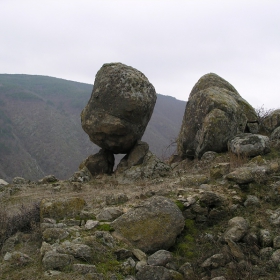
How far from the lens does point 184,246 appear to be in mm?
6129

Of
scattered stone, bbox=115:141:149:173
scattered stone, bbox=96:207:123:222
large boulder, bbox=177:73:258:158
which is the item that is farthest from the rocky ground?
scattered stone, bbox=115:141:149:173

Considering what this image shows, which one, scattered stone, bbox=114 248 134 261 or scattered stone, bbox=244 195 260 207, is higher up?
scattered stone, bbox=244 195 260 207

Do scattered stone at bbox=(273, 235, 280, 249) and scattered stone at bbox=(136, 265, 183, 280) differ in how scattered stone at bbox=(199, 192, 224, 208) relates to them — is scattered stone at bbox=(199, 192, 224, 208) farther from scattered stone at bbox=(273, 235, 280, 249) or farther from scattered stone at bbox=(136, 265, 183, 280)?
scattered stone at bbox=(136, 265, 183, 280)

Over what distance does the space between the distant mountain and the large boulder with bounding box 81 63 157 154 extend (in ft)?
121

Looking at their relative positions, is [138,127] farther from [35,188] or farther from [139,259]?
[139,259]

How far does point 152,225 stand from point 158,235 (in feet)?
0.67

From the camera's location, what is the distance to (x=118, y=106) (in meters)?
13.9

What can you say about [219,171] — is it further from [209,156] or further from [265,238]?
[209,156]

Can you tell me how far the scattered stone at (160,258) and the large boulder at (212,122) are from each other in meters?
8.43

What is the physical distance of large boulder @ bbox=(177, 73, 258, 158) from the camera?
13.5 metres

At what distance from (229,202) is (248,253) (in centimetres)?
169

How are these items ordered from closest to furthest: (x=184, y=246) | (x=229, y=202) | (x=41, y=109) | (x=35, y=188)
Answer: (x=184, y=246) < (x=229, y=202) < (x=35, y=188) < (x=41, y=109)

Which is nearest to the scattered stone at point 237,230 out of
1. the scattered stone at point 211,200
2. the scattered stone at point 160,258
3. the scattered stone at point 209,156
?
the scattered stone at point 211,200

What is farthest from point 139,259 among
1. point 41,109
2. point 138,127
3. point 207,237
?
point 41,109
